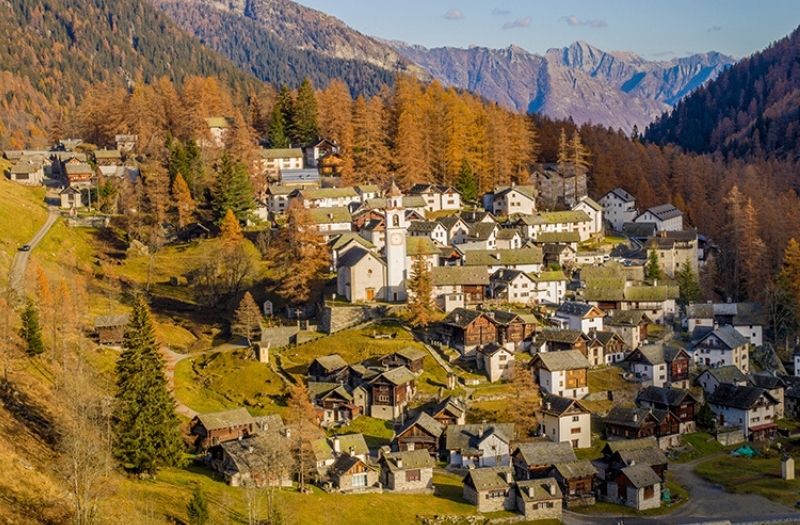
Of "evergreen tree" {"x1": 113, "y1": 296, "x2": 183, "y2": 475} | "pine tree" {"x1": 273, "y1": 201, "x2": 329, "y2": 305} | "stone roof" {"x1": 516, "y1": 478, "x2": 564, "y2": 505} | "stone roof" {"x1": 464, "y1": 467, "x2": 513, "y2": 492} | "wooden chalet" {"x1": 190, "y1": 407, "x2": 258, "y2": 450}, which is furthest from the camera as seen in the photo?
"pine tree" {"x1": 273, "y1": 201, "x2": 329, "y2": 305}

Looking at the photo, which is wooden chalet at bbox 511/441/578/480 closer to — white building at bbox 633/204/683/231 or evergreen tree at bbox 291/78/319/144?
white building at bbox 633/204/683/231

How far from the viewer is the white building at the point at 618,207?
393 feet

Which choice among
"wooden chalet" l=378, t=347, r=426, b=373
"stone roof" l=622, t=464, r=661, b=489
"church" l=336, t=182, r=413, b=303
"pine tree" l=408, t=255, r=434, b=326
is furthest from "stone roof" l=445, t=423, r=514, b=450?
"church" l=336, t=182, r=413, b=303

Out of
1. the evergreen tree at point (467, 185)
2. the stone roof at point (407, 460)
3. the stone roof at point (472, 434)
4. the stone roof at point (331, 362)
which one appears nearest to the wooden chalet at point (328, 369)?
the stone roof at point (331, 362)

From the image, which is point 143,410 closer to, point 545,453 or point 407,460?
point 407,460

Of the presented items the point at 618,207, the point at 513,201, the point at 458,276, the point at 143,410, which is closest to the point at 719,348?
the point at 458,276

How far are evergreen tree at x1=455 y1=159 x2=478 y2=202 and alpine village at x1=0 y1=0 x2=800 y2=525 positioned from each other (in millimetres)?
249

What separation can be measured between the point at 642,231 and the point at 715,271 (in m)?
8.91

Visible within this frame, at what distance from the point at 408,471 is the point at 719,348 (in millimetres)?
35675

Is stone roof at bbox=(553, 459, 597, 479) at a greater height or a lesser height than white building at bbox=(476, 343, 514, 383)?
lesser

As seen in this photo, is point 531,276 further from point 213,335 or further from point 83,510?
point 83,510

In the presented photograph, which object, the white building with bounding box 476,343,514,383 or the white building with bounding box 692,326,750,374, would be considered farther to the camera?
the white building with bounding box 692,326,750,374

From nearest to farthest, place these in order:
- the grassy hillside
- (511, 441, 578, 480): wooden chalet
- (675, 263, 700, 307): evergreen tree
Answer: (511, 441, 578, 480): wooden chalet → the grassy hillside → (675, 263, 700, 307): evergreen tree

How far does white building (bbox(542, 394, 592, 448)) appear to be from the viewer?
74062 millimetres
